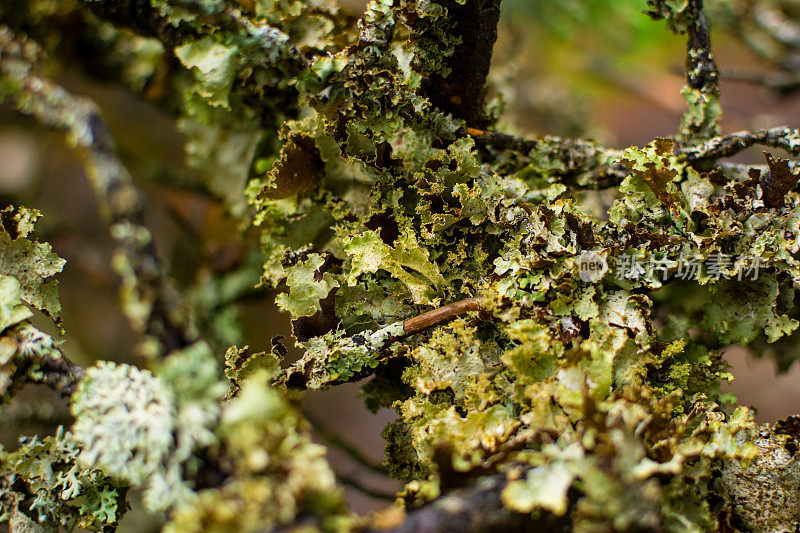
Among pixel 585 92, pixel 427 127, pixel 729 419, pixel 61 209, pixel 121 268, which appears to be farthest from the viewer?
pixel 585 92

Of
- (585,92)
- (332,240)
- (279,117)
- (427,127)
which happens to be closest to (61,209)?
(279,117)

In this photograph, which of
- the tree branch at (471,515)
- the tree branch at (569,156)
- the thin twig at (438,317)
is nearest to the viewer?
the tree branch at (471,515)

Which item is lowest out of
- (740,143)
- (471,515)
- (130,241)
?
(471,515)

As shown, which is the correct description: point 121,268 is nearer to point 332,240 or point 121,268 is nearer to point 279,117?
point 332,240

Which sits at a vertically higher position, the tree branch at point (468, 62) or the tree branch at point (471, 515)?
the tree branch at point (468, 62)

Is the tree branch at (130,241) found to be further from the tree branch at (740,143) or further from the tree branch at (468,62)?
the tree branch at (740,143)

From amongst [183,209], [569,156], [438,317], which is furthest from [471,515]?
[183,209]

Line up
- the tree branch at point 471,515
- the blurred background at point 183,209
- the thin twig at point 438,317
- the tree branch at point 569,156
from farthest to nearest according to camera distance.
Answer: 1. the blurred background at point 183,209
2. the tree branch at point 569,156
3. the thin twig at point 438,317
4. the tree branch at point 471,515

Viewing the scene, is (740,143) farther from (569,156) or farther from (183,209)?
(183,209)

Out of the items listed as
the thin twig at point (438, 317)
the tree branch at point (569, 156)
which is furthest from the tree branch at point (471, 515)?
the tree branch at point (569, 156)
